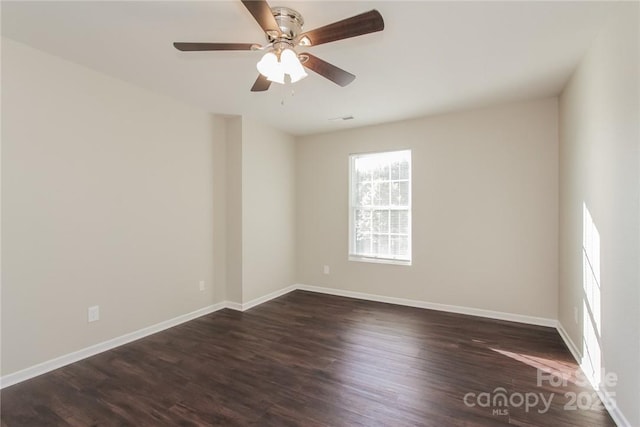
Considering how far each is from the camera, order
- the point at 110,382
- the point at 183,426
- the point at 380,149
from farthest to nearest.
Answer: the point at 380,149 → the point at 110,382 → the point at 183,426

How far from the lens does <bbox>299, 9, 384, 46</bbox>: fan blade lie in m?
1.51

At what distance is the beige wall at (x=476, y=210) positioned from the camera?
11.1 ft

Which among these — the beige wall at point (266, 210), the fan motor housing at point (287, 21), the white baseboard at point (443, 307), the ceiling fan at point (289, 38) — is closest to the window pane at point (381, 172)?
the beige wall at point (266, 210)

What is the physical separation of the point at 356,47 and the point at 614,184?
1.92m

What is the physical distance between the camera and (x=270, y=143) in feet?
14.8

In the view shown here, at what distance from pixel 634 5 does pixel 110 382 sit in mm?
4092

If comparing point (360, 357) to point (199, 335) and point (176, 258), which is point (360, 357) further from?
point (176, 258)

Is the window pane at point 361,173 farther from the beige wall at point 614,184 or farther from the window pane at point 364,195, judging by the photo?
the beige wall at point 614,184

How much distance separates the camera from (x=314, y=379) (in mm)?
2348

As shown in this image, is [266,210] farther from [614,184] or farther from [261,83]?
[614,184]

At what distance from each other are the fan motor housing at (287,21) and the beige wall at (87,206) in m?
1.96

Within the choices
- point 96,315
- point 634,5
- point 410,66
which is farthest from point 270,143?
point 634,5

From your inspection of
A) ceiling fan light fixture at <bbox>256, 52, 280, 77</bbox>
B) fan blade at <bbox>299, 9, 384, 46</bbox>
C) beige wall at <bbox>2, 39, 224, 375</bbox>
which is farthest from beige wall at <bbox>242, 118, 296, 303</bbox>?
fan blade at <bbox>299, 9, 384, 46</bbox>

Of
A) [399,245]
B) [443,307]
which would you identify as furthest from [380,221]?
[443,307]
